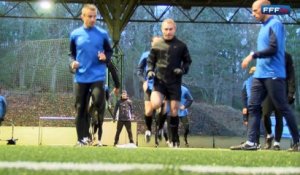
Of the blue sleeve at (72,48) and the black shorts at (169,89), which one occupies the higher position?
the blue sleeve at (72,48)

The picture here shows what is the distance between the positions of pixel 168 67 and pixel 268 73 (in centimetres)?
156

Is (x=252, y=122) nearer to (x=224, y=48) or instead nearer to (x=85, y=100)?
(x=85, y=100)

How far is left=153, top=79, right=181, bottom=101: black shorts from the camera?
7.52 metres

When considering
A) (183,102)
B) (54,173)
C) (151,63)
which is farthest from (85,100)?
(183,102)

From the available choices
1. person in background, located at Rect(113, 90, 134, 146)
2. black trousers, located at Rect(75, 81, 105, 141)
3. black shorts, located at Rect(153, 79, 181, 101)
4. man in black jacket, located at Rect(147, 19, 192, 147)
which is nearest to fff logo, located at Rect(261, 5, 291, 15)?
man in black jacket, located at Rect(147, 19, 192, 147)

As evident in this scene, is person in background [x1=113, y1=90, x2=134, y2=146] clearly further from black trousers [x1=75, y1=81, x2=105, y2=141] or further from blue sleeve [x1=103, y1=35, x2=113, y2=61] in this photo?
black trousers [x1=75, y1=81, x2=105, y2=141]

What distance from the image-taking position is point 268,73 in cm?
639

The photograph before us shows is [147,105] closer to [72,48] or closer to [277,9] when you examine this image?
[72,48]

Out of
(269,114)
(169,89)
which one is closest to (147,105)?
(169,89)

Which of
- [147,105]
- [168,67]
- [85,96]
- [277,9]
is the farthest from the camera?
[147,105]

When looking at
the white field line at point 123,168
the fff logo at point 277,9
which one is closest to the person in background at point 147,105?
the fff logo at point 277,9

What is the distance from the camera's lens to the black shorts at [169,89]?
7.52 meters

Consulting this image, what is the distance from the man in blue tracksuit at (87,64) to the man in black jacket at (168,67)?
716mm

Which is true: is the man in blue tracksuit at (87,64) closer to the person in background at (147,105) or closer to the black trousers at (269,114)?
the person in background at (147,105)
